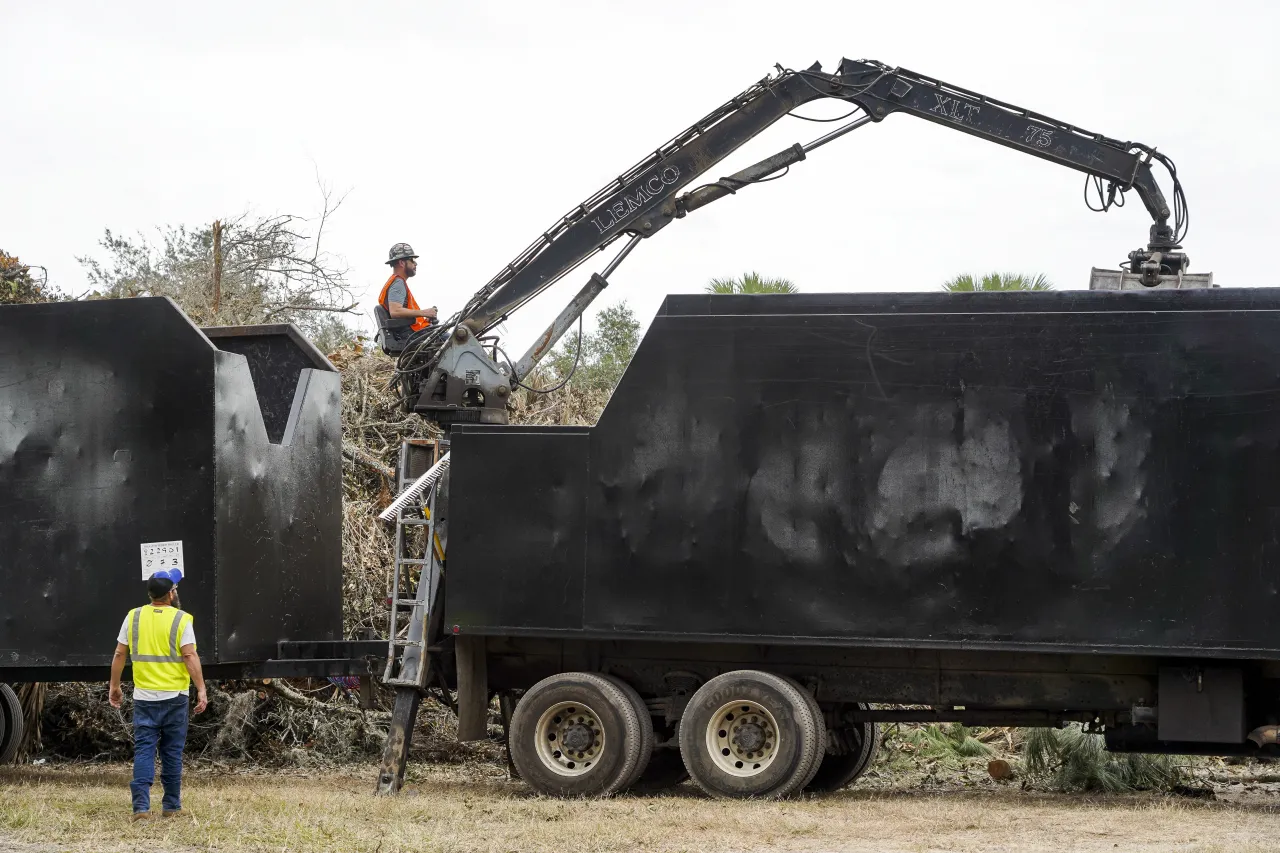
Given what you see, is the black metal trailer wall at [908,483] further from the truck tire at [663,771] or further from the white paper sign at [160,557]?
the white paper sign at [160,557]

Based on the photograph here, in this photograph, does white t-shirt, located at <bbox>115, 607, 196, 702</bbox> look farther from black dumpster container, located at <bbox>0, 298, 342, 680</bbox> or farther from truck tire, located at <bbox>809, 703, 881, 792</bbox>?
truck tire, located at <bbox>809, 703, 881, 792</bbox>

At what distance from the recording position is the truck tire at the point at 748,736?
1029cm

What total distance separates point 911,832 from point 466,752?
5597 mm

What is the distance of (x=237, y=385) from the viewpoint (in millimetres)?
11188

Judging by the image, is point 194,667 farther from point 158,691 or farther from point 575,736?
point 575,736

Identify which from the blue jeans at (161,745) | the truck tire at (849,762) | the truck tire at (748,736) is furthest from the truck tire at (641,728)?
Answer: the blue jeans at (161,745)

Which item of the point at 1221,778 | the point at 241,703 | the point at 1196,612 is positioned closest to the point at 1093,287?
the point at 1196,612

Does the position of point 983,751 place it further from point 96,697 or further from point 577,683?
point 96,697

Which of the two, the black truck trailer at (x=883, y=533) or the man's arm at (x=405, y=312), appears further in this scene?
the man's arm at (x=405, y=312)

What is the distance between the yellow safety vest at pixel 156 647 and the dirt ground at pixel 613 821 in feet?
2.57

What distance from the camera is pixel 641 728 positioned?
35.1ft

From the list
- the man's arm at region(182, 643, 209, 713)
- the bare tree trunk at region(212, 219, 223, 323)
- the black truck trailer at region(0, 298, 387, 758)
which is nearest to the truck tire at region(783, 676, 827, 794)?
the black truck trailer at region(0, 298, 387, 758)

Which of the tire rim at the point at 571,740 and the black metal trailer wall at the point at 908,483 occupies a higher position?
the black metal trailer wall at the point at 908,483

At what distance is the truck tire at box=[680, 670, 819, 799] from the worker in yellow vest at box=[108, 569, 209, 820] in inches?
125
